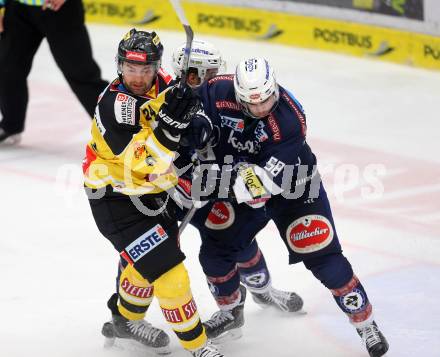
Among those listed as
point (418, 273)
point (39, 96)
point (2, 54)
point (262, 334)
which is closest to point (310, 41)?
point (39, 96)

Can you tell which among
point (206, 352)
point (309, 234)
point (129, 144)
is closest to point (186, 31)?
point (129, 144)

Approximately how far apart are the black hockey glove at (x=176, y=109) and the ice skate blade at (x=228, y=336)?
1025 mm

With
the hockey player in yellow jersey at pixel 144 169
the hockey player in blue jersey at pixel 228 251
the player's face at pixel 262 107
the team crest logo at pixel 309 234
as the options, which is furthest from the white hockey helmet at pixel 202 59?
the team crest logo at pixel 309 234

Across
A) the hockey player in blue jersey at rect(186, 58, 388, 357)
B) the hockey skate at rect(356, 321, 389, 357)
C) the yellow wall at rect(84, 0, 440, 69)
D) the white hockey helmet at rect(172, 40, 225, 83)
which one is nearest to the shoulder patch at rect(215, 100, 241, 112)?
the hockey player in blue jersey at rect(186, 58, 388, 357)

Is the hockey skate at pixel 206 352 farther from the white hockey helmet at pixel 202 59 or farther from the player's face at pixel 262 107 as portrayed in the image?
the white hockey helmet at pixel 202 59

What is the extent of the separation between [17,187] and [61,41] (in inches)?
37.7

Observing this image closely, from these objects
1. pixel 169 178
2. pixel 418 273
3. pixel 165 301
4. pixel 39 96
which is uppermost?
pixel 169 178

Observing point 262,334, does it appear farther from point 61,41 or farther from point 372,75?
point 372,75

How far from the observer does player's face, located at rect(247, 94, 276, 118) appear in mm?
3960

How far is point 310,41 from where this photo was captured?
855cm

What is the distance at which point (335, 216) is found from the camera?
228 inches

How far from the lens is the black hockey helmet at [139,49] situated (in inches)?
154

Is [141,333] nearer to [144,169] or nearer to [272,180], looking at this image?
[144,169]

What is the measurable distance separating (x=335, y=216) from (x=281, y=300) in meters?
1.21
